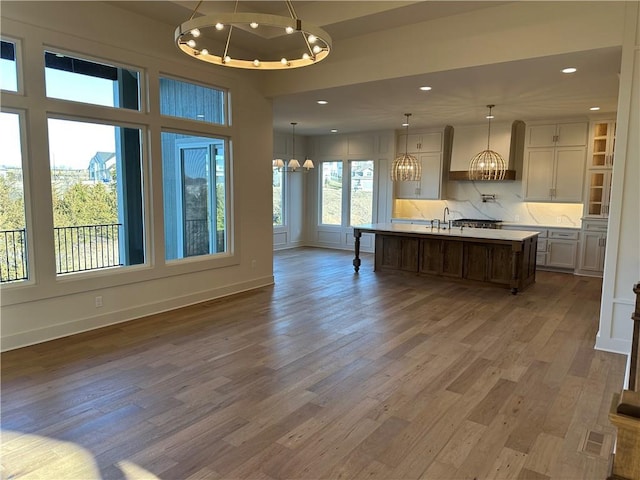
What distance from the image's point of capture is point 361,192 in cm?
1042

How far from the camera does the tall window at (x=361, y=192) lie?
10242 millimetres

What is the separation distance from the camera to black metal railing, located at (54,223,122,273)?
434cm

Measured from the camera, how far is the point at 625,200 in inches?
153

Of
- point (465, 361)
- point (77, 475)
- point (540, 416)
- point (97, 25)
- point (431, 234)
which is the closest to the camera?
point (77, 475)

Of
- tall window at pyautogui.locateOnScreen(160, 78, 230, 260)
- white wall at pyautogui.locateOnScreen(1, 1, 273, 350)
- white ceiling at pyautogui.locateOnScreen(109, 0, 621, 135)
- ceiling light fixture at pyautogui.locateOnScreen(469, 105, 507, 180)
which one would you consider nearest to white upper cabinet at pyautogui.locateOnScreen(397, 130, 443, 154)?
white ceiling at pyautogui.locateOnScreen(109, 0, 621, 135)

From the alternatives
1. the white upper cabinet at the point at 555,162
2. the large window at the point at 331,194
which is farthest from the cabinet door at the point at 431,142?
the large window at the point at 331,194

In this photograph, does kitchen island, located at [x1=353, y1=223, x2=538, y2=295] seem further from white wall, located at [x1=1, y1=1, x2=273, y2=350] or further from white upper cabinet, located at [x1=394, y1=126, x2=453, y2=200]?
white wall, located at [x1=1, y1=1, x2=273, y2=350]

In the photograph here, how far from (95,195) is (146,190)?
1.77 ft

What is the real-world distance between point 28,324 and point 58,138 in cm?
181

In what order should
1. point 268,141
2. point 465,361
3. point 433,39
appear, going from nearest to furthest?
point 465,361, point 433,39, point 268,141

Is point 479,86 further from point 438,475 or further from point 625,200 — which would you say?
point 438,475

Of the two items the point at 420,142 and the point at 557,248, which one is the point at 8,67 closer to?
the point at 420,142

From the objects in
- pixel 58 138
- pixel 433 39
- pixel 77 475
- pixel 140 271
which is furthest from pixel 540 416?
pixel 58 138

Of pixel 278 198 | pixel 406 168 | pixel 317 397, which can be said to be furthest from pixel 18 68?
pixel 278 198
